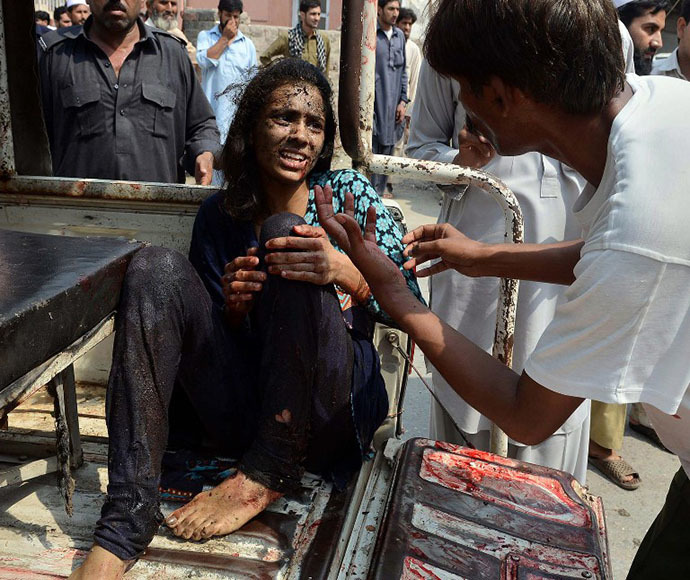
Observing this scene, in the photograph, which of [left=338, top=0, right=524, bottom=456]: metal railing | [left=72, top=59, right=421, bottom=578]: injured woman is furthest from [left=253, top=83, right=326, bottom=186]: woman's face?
[left=338, top=0, right=524, bottom=456]: metal railing

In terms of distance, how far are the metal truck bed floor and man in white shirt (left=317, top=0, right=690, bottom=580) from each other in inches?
20.5

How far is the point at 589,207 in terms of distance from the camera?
4.05 ft

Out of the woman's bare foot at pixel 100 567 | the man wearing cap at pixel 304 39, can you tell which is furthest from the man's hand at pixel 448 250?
the man wearing cap at pixel 304 39

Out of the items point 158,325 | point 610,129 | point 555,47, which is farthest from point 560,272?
point 158,325

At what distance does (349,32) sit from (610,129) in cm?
86

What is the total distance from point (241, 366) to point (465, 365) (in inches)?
25.9

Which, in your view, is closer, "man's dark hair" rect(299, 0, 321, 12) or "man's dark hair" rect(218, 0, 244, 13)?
"man's dark hair" rect(218, 0, 244, 13)

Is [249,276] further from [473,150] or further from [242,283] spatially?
[473,150]

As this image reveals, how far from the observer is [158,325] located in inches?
60.1

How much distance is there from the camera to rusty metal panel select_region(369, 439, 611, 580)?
1445 mm

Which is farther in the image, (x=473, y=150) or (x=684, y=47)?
(x=684, y=47)

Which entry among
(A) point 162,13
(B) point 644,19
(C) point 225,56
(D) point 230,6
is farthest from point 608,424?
(A) point 162,13

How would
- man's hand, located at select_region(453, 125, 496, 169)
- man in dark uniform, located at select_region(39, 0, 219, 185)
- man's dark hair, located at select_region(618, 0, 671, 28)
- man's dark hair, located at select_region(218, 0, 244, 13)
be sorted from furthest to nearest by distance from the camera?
man's dark hair, located at select_region(218, 0, 244, 13) < man's dark hair, located at select_region(618, 0, 671, 28) < man in dark uniform, located at select_region(39, 0, 219, 185) < man's hand, located at select_region(453, 125, 496, 169)

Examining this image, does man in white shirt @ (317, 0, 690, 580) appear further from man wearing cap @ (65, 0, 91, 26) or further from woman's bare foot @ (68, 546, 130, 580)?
man wearing cap @ (65, 0, 91, 26)
